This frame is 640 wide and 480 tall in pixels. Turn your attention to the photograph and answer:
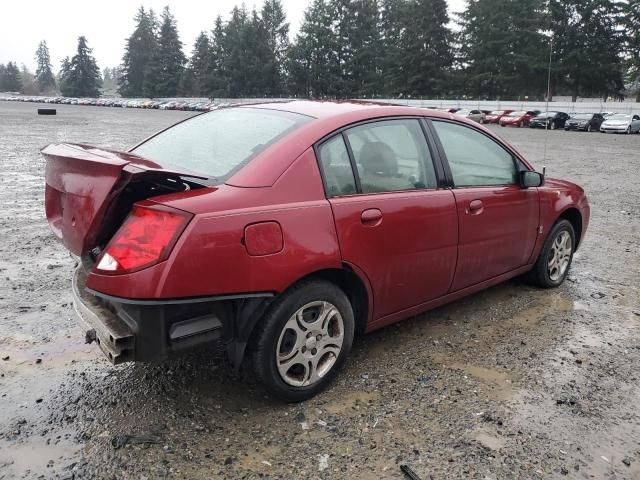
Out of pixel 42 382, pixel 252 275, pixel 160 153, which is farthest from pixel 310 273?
pixel 42 382

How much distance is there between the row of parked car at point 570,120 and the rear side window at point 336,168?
1064 inches

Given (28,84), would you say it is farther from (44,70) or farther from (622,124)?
(622,124)

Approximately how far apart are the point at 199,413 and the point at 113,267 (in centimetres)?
95

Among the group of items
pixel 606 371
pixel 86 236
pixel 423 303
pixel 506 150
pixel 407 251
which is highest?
pixel 506 150

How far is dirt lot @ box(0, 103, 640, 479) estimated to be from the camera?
2.60 m

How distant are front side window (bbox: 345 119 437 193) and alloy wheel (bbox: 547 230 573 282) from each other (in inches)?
74.8

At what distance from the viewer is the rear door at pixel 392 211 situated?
3158 mm

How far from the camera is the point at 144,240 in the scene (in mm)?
2561

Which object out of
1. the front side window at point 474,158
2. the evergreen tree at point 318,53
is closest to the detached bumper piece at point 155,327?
the front side window at point 474,158

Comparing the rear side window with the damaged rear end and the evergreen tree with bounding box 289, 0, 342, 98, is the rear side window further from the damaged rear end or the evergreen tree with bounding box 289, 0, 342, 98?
the evergreen tree with bounding box 289, 0, 342, 98

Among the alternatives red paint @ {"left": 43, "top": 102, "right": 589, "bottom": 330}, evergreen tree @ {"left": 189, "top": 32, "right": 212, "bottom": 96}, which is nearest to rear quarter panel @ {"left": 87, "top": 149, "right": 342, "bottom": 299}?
red paint @ {"left": 43, "top": 102, "right": 589, "bottom": 330}

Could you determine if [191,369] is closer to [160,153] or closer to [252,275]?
[252,275]

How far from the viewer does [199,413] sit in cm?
296

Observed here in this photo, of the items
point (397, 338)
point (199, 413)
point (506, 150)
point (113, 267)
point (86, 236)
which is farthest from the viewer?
point (506, 150)
